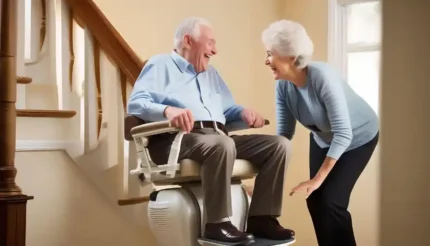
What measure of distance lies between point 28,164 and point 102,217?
1.61 feet

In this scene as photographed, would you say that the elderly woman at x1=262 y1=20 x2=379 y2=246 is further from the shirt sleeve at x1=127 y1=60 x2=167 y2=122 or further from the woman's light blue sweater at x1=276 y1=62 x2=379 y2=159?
the shirt sleeve at x1=127 y1=60 x2=167 y2=122

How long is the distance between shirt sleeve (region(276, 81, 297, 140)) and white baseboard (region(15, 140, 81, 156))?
3.32 feet

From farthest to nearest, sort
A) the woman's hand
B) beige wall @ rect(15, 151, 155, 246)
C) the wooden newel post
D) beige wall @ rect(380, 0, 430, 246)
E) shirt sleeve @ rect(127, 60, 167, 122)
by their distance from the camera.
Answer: beige wall @ rect(380, 0, 430, 246)
beige wall @ rect(15, 151, 155, 246)
the woman's hand
shirt sleeve @ rect(127, 60, 167, 122)
the wooden newel post

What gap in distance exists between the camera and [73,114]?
3.03 metres

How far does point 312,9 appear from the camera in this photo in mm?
4305

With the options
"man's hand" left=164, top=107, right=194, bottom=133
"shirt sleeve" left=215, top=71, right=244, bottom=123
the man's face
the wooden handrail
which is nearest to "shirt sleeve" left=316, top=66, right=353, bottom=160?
"shirt sleeve" left=215, top=71, right=244, bottom=123

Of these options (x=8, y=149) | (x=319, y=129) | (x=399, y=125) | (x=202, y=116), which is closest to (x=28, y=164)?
(x=8, y=149)

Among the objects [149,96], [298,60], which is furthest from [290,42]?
[149,96]

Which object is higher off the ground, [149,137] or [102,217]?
[149,137]

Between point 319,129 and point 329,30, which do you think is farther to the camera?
point 329,30

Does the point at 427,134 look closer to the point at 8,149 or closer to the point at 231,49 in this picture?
the point at 231,49

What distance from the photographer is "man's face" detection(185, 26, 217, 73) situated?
108 inches

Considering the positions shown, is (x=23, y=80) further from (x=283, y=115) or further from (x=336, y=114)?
(x=336, y=114)

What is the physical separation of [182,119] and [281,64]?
0.67m
